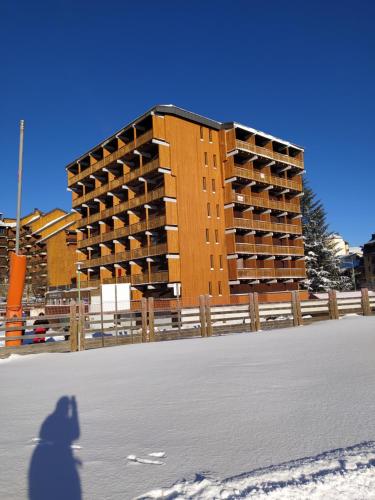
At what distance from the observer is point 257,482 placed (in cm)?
296

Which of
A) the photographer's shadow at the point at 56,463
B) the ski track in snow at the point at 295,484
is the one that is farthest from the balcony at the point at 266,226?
the ski track in snow at the point at 295,484

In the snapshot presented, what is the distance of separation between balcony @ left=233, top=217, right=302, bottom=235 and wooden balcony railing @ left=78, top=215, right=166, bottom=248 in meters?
7.66

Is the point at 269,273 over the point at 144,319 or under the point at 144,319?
over

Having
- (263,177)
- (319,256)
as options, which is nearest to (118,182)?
(263,177)

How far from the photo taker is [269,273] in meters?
41.3

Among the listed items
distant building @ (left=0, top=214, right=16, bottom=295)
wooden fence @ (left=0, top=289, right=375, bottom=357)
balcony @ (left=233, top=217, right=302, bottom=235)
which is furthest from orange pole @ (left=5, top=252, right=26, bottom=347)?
distant building @ (left=0, top=214, right=16, bottom=295)

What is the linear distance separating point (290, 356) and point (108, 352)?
17.9 feet

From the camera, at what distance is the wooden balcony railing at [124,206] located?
36356mm

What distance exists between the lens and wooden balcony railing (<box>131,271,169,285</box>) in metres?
35.2

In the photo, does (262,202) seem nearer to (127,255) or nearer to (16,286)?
(127,255)

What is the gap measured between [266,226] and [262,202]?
8.21 ft

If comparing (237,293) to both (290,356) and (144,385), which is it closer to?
(290,356)

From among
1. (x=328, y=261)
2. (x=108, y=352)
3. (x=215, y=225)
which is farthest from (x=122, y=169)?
(x=108, y=352)

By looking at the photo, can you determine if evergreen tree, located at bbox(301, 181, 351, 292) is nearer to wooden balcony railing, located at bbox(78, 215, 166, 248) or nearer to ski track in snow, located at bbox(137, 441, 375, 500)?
wooden balcony railing, located at bbox(78, 215, 166, 248)
